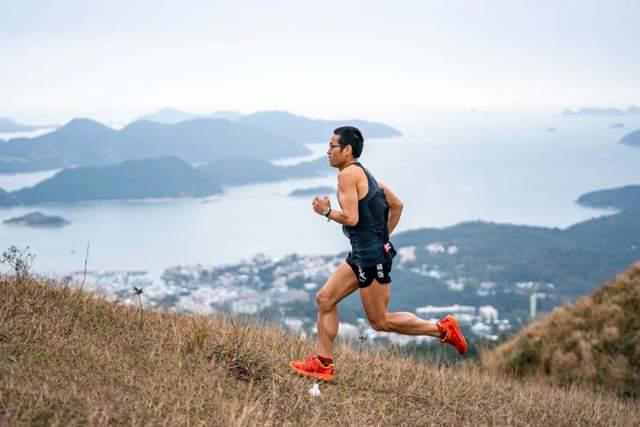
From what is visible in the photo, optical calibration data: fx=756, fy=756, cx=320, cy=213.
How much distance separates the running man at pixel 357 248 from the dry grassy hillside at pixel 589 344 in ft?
18.1

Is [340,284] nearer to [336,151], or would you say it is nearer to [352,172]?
[352,172]

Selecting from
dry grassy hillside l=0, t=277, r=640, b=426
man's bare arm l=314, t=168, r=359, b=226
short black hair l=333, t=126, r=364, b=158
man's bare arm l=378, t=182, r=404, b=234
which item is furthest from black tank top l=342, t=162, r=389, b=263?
dry grassy hillside l=0, t=277, r=640, b=426

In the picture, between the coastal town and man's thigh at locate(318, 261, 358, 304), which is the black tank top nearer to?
man's thigh at locate(318, 261, 358, 304)

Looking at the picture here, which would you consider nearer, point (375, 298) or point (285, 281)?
point (375, 298)

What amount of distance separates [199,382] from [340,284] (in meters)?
1.35

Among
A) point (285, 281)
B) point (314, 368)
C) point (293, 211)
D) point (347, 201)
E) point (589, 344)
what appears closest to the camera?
point (347, 201)

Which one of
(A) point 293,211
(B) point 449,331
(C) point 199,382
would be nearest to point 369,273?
(B) point 449,331

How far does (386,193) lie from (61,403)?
120 inches

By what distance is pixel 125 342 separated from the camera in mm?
6355

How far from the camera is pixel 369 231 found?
5.93 m

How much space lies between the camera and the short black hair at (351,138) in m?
6.04

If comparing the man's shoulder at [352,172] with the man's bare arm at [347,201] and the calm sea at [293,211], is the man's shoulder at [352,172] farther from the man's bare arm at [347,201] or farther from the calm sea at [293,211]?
the calm sea at [293,211]

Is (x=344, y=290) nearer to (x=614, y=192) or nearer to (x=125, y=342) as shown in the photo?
(x=125, y=342)

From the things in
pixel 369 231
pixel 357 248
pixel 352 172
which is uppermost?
pixel 352 172
